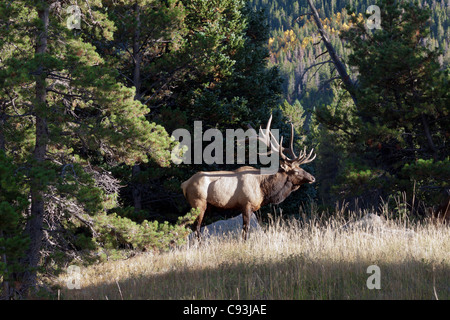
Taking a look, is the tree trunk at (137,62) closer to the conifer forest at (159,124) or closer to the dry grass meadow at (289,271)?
the conifer forest at (159,124)

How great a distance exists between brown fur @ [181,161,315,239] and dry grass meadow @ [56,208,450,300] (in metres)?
1.47

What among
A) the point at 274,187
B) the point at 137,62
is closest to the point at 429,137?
the point at 274,187

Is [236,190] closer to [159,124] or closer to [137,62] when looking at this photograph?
[159,124]

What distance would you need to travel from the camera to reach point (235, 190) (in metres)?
9.68

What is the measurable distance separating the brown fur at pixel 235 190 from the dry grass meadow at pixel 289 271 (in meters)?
1.47

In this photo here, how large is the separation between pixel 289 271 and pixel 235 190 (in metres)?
3.56

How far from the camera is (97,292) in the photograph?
6445 millimetres

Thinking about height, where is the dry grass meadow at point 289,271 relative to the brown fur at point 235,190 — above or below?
below

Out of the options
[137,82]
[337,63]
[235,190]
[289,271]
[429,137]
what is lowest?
[289,271]

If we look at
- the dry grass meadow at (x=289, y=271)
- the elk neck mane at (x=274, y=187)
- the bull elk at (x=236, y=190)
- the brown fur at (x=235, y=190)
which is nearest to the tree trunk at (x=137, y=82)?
the bull elk at (x=236, y=190)

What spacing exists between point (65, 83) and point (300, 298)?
18.8ft

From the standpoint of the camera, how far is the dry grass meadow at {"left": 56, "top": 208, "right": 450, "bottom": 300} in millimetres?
5559

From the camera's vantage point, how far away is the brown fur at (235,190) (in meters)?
9.61

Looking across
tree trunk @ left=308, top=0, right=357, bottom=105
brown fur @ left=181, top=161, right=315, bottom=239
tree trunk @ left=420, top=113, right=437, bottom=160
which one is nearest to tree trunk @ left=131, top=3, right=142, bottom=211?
brown fur @ left=181, top=161, right=315, bottom=239
